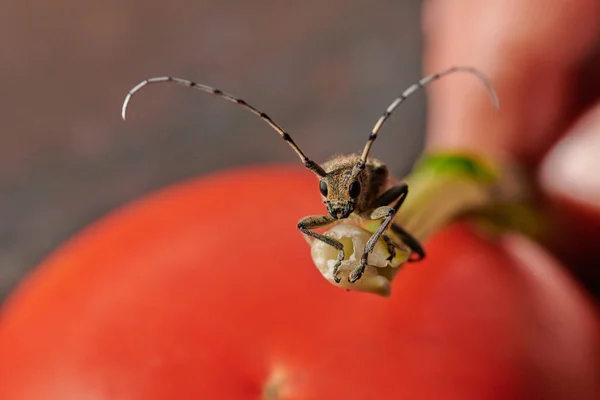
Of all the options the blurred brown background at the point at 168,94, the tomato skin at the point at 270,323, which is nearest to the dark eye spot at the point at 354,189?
the tomato skin at the point at 270,323

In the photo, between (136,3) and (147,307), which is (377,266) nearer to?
(147,307)

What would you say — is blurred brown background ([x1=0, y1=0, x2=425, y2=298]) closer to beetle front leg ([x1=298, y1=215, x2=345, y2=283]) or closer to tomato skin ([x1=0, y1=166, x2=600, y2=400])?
tomato skin ([x1=0, y1=166, x2=600, y2=400])

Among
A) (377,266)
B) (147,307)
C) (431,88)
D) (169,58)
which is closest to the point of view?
(377,266)

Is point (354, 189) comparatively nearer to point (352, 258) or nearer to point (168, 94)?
point (352, 258)

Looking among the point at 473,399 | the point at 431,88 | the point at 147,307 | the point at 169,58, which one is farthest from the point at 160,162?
the point at 473,399

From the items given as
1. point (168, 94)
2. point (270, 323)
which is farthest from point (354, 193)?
point (168, 94)

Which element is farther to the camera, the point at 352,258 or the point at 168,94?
the point at 168,94

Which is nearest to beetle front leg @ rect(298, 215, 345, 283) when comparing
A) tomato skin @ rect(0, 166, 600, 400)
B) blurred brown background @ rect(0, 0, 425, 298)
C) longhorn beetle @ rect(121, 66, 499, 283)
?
longhorn beetle @ rect(121, 66, 499, 283)
